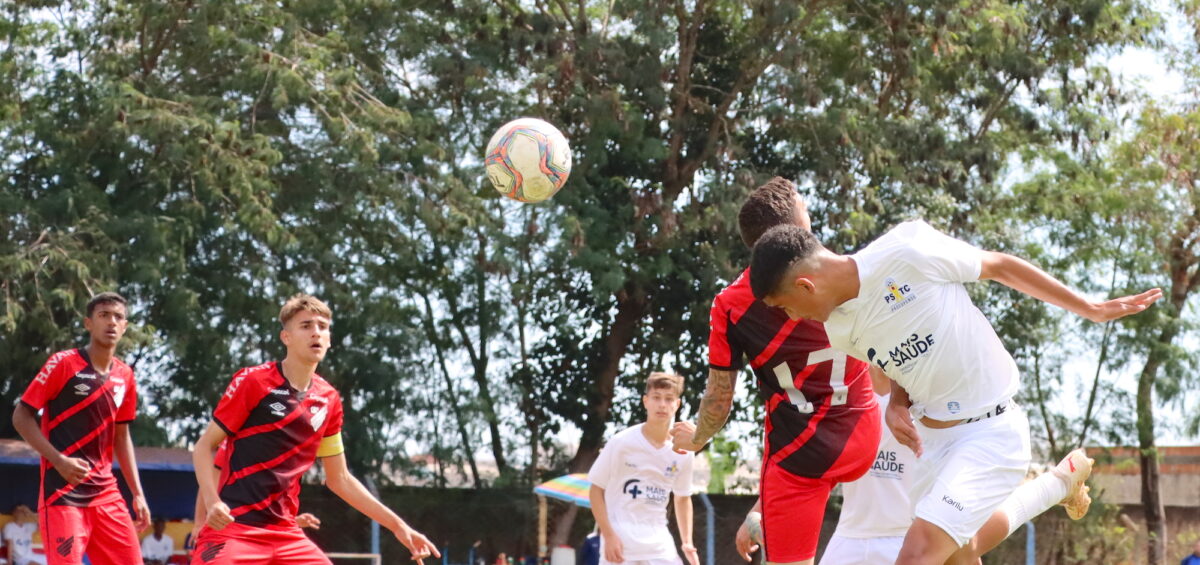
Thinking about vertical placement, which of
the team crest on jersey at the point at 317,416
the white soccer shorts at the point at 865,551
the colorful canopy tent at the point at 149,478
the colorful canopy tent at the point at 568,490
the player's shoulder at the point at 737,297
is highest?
the colorful canopy tent at the point at 149,478

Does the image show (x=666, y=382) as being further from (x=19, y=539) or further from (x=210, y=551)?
(x=19, y=539)

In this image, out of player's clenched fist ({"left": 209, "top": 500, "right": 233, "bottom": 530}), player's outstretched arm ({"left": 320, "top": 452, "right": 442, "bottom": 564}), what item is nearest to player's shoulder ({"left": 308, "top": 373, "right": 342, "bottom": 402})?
player's outstretched arm ({"left": 320, "top": 452, "right": 442, "bottom": 564})

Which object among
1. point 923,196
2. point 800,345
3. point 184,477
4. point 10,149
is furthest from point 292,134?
point 800,345

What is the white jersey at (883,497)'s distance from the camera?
6.23 m

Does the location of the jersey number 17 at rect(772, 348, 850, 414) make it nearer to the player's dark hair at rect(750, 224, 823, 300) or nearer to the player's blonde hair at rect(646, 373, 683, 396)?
the player's dark hair at rect(750, 224, 823, 300)

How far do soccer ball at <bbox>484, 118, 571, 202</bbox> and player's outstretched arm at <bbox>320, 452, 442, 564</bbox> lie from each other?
12.0 ft

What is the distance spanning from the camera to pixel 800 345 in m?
5.52

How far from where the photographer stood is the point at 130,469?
8.62 m

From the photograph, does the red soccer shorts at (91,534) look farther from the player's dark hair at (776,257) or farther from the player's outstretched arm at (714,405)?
the player's dark hair at (776,257)

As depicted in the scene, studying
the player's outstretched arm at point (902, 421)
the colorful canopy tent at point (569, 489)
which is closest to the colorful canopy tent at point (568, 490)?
the colorful canopy tent at point (569, 489)

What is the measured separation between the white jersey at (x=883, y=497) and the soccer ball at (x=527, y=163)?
4301mm

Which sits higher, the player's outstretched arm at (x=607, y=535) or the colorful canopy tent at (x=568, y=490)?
the colorful canopy tent at (x=568, y=490)

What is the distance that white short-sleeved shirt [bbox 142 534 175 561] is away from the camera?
724 inches

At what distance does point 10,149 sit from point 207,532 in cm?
1592
